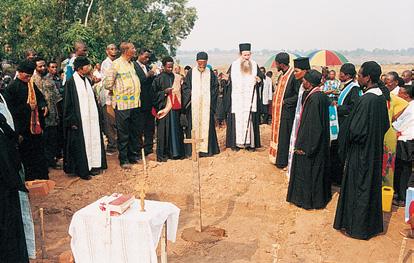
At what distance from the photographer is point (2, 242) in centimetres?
412

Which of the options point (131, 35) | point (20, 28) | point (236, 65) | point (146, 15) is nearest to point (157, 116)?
point (236, 65)

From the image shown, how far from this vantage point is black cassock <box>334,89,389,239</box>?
515 cm

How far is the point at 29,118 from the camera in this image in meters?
6.72

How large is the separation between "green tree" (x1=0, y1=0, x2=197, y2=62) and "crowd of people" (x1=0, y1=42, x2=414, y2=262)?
8.68 m

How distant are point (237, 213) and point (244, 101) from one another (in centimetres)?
295

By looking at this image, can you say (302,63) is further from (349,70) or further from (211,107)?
(211,107)

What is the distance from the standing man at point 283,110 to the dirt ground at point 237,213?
1.07 feet

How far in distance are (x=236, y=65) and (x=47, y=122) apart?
4.02 meters

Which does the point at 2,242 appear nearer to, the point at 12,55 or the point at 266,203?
the point at 266,203

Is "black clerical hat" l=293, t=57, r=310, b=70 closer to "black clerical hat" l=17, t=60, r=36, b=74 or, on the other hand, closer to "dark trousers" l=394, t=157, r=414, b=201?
"dark trousers" l=394, t=157, r=414, b=201

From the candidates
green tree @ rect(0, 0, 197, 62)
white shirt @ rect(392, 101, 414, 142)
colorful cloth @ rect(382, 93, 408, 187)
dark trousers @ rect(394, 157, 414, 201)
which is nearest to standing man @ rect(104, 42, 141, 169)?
colorful cloth @ rect(382, 93, 408, 187)

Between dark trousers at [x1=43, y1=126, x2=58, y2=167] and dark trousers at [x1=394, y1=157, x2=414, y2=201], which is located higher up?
dark trousers at [x1=43, y1=126, x2=58, y2=167]

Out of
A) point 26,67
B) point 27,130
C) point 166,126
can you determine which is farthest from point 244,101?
point 26,67

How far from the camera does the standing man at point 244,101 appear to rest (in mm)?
8906
